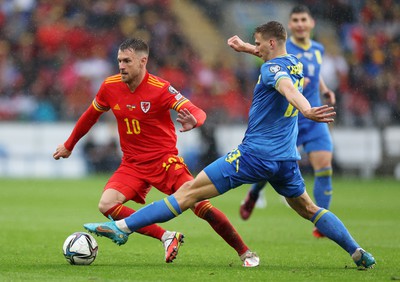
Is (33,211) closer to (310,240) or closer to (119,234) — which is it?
(310,240)

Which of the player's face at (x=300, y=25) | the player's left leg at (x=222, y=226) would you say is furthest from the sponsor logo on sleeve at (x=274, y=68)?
the player's face at (x=300, y=25)

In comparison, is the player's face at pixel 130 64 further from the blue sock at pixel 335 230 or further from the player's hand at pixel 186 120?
the blue sock at pixel 335 230

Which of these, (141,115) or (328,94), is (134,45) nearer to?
(141,115)

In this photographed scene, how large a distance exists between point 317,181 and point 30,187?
10.7 m

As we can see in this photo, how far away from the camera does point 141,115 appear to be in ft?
28.5

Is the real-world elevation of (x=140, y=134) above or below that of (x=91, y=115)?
below

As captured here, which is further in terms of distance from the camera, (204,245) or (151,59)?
(151,59)

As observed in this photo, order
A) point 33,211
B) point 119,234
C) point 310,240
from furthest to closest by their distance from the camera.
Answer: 1. point 33,211
2. point 310,240
3. point 119,234

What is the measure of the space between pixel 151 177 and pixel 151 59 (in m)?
17.8

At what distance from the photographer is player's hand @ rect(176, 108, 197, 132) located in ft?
26.1

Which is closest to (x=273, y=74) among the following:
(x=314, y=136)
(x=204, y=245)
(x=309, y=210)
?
(x=309, y=210)

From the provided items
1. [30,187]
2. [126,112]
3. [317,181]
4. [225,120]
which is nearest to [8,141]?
[30,187]

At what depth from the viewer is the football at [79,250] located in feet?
26.3

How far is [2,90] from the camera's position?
24.7 m
